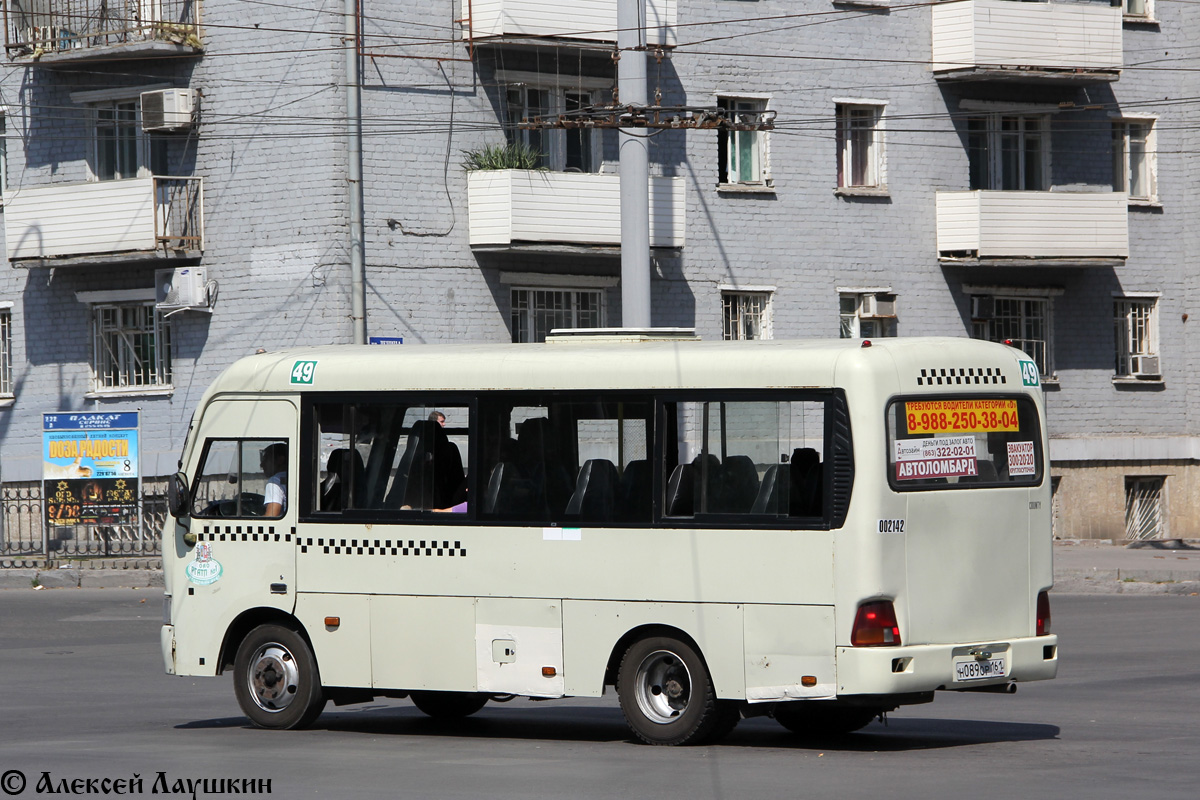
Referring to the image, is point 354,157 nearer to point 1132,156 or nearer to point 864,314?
point 864,314

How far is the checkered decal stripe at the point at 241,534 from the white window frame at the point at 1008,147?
21841mm

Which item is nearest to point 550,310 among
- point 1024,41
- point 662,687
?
point 1024,41

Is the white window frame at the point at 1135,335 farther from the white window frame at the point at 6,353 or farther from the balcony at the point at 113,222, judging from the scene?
the white window frame at the point at 6,353

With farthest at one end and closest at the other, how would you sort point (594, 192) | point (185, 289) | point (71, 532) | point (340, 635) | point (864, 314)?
point (864, 314) → point (71, 532) → point (594, 192) → point (185, 289) → point (340, 635)

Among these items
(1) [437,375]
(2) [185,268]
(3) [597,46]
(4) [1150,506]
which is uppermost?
(3) [597,46]

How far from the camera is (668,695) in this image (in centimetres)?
1123

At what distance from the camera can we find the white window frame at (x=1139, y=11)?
109ft

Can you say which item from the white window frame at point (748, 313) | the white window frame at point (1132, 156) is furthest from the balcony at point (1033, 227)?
the white window frame at point (748, 313)

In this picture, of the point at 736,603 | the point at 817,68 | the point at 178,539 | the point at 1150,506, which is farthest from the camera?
the point at 1150,506

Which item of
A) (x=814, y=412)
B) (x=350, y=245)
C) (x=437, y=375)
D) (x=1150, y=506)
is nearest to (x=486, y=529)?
(x=437, y=375)

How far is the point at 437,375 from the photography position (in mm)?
12117

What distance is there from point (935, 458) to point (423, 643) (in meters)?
3.47

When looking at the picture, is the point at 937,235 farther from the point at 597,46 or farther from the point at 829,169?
the point at 597,46

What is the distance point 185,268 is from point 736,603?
18.2 metres
